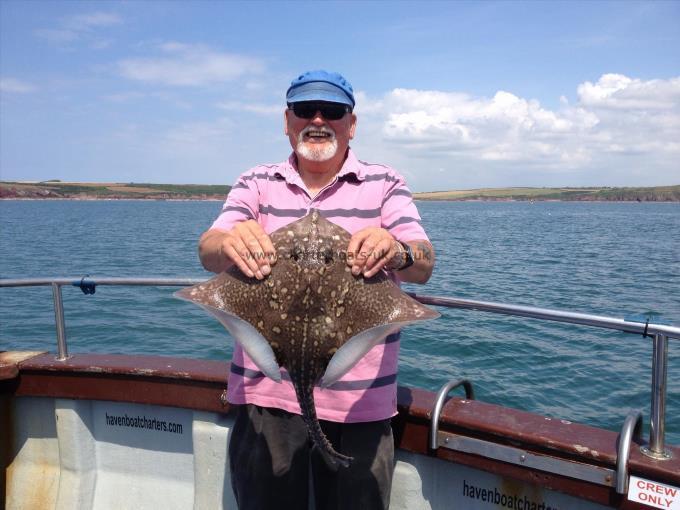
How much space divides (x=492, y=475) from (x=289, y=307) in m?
1.85

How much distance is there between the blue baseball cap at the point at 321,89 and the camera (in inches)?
116

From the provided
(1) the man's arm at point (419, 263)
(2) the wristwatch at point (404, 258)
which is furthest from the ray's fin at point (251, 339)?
(1) the man's arm at point (419, 263)

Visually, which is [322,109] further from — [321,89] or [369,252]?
[369,252]

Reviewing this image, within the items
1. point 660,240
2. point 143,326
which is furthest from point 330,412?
point 660,240

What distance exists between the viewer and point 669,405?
1022cm

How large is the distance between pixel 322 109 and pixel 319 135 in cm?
14

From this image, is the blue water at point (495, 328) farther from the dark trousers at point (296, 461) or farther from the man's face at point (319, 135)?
the man's face at point (319, 135)

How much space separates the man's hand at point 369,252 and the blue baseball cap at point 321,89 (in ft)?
3.12

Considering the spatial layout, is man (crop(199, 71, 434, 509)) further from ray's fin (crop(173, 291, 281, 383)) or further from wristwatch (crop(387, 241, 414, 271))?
ray's fin (crop(173, 291, 281, 383))

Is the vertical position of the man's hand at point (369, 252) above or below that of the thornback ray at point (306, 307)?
above

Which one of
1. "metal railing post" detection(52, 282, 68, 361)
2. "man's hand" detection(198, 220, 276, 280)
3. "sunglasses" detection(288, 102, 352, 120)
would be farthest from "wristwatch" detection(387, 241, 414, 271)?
"metal railing post" detection(52, 282, 68, 361)

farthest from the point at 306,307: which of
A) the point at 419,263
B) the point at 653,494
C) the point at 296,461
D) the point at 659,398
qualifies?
the point at 653,494

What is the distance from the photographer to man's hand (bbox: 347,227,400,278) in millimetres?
2344

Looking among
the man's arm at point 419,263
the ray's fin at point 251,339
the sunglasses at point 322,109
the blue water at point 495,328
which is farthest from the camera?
→ the blue water at point 495,328
